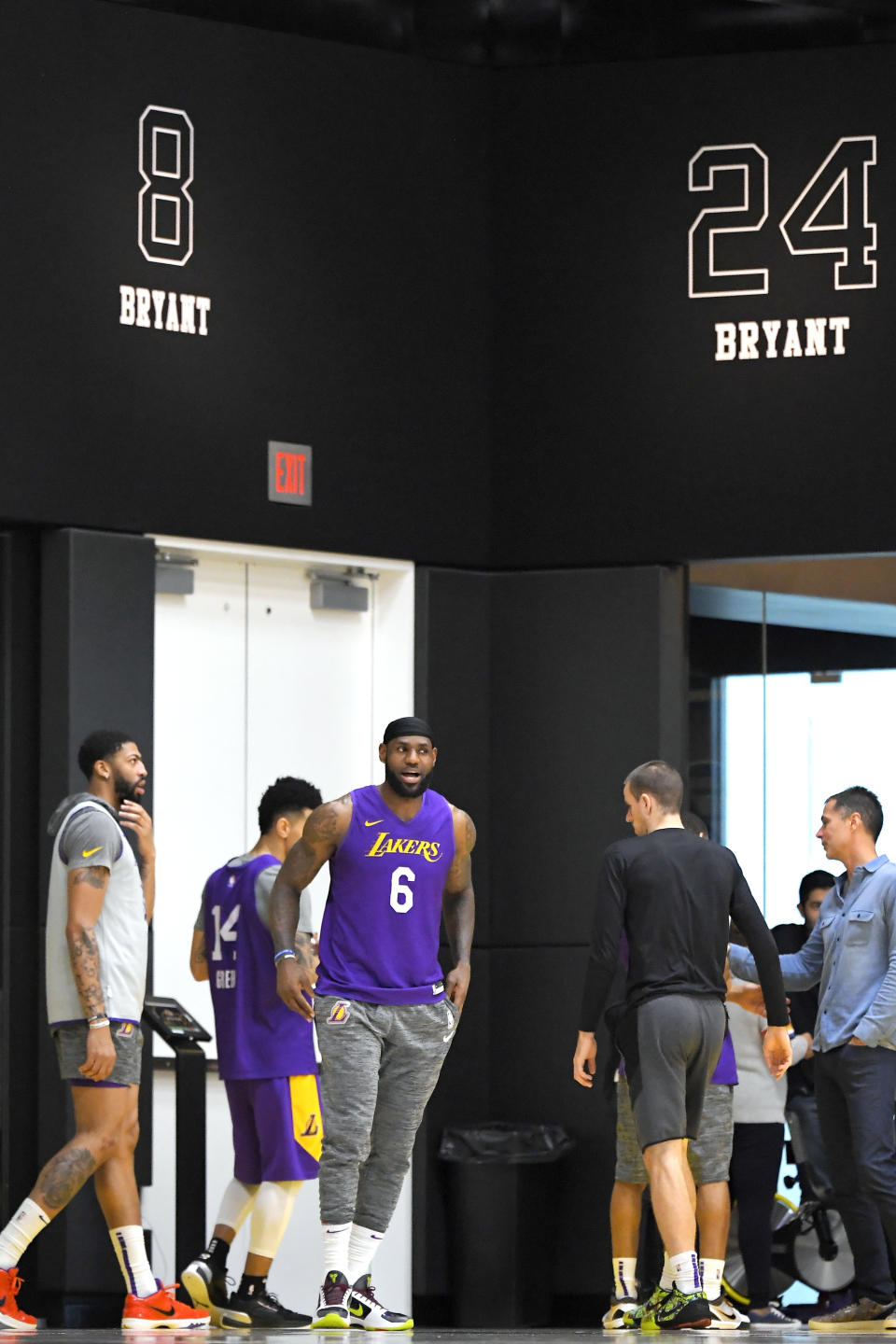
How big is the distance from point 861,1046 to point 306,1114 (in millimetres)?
1903

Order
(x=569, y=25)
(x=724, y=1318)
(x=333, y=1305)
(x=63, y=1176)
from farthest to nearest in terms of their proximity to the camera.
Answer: (x=569, y=25) < (x=724, y=1318) < (x=63, y=1176) < (x=333, y=1305)

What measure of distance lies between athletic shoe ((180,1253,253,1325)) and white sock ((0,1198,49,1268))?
88 cm

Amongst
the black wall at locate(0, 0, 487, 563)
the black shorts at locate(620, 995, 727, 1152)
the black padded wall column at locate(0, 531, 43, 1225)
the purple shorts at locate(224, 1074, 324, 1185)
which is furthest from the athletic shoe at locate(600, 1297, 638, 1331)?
the black wall at locate(0, 0, 487, 563)

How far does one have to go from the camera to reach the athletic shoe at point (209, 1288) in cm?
736

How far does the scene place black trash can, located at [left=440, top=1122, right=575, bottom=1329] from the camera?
841 cm

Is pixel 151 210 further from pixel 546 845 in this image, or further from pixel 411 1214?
pixel 411 1214

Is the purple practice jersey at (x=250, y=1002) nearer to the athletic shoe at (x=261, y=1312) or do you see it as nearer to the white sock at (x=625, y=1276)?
the athletic shoe at (x=261, y=1312)

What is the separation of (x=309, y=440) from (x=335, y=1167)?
3350 mm

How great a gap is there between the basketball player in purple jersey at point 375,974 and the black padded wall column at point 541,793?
224 cm

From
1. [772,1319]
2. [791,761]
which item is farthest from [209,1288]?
[791,761]

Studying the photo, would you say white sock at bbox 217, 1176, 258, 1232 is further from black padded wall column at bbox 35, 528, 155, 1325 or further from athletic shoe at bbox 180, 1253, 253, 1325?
black padded wall column at bbox 35, 528, 155, 1325

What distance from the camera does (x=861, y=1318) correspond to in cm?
750

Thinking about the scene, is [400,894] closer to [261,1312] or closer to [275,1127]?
[275,1127]

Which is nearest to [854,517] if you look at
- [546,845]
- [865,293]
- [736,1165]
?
[865,293]
